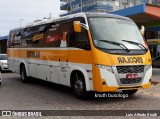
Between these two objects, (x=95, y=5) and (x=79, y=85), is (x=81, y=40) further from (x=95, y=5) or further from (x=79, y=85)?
(x=95, y=5)

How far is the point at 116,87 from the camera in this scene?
934 centimetres

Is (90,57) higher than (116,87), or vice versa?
(90,57)

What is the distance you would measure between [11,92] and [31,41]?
319 cm

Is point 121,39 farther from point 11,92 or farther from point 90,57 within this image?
point 11,92

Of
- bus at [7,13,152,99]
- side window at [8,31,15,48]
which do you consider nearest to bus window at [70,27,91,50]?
bus at [7,13,152,99]

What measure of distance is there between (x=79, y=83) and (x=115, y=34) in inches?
73.9

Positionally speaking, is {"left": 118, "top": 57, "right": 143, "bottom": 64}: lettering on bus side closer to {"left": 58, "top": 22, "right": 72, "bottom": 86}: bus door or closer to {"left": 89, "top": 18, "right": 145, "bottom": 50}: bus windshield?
{"left": 89, "top": 18, "right": 145, "bottom": 50}: bus windshield

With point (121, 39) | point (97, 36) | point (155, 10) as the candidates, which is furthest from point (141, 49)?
point (155, 10)

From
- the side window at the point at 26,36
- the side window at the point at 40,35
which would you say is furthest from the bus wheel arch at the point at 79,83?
the side window at the point at 26,36

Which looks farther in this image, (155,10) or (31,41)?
(155,10)

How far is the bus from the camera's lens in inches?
366

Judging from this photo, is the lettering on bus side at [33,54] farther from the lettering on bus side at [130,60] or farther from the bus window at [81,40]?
the lettering on bus side at [130,60]

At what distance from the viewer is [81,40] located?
10078mm

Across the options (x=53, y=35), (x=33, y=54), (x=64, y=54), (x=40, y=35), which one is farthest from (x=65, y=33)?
(x=33, y=54)
